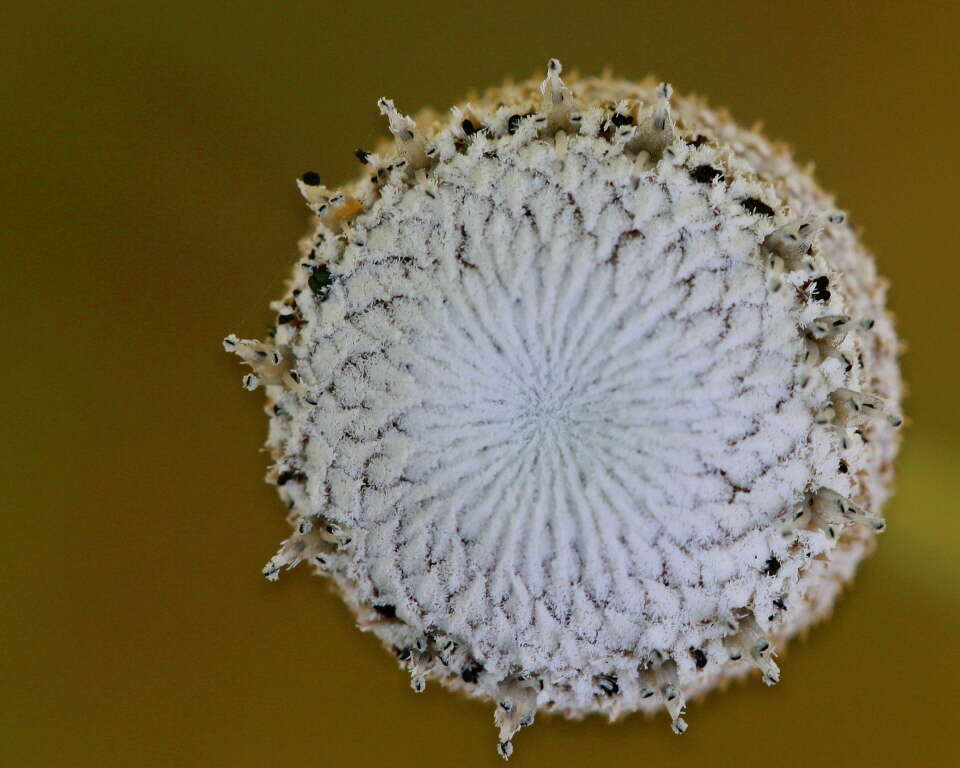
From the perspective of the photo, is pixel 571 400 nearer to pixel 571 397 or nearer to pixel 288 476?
pixel 571 397

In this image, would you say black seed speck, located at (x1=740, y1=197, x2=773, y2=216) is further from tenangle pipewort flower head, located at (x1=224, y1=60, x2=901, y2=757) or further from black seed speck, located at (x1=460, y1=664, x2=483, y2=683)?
black seed speck, located at (x1=460, y1=664, x2=483, y2=683)

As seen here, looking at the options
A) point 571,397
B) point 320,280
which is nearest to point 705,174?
point 571,397

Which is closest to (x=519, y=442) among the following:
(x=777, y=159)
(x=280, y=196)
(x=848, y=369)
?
(x=848, y=369)

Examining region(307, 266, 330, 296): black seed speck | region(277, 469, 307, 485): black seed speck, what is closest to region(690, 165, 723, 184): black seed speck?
region(307, 266, 330, 296): black seed speck

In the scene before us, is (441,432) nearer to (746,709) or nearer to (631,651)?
(631,651)

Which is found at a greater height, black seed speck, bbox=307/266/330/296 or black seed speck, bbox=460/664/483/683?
black seed speck, bbox=307/266/330/296

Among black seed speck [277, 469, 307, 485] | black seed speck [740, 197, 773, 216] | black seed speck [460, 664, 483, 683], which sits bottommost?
black seed speck [460, 664, 483, 683]

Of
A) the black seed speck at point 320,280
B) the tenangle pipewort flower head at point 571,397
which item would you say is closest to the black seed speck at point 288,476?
the tenangle pipewort flower head at point 571,397

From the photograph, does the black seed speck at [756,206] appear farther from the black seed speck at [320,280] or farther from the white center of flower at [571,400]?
the black seed speck at [320,280]
